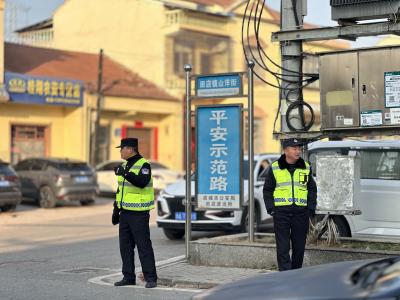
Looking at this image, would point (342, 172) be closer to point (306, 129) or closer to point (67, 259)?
point (306, 129)

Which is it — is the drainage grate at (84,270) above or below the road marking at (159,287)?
below

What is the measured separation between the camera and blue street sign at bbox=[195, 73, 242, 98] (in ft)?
32.8

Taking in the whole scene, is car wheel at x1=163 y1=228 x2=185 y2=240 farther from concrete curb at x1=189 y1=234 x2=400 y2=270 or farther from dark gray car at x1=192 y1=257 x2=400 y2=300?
dark gray car at x1=192 y1=257 x2=400 y2=300

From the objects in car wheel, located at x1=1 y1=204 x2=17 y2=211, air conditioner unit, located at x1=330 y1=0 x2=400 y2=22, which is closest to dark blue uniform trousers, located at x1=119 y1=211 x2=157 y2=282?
air conditioner unit, located at x1=330 y1=0 x2=400 y2=22

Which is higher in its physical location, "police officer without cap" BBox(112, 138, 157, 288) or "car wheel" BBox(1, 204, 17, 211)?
"police officer without cap" BBox(112, 138, 157, 288)

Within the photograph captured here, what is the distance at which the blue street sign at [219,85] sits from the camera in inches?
393

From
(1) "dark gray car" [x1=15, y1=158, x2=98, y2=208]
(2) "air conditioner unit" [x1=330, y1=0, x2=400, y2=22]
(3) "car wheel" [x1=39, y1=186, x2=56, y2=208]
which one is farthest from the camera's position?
(3) "car wheel" [x1=39, y1=186, x2=56, y2=208]

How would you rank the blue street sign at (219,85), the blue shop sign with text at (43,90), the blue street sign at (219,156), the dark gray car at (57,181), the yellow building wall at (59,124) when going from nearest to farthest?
the blue street sign at (219,85) → the blue street sign at (219,156) → the dark gray car at (57,181) → the blue shop sign with text at (43,90) → the yellow building wall at (59,124)

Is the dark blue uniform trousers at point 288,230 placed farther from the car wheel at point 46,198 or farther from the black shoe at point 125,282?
the car wheel at point 46,198

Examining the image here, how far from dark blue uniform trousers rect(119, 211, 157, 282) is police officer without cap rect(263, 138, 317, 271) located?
1533mm

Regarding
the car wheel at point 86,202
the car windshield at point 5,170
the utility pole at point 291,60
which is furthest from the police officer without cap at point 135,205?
the car wheel at point 86,202

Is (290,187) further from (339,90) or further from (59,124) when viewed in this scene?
(59,124)

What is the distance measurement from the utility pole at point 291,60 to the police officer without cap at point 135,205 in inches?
91.9

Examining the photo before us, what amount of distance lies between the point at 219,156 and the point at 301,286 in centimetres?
647
